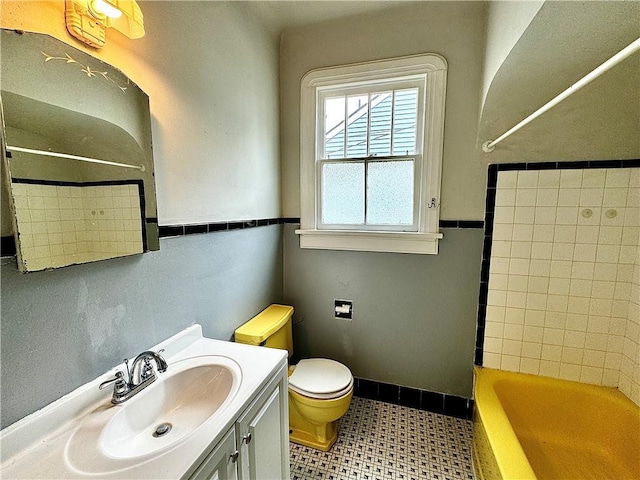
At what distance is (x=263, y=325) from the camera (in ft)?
5.65

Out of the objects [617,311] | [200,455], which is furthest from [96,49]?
[617,311]

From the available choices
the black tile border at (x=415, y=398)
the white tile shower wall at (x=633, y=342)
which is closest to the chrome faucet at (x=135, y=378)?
the black tile border at (x=415, y=398)

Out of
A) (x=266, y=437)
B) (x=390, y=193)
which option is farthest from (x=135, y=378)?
(x=390, y=193)

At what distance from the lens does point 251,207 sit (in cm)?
178

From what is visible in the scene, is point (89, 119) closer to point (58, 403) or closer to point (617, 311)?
point (58, 403)

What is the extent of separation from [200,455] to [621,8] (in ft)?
6.38

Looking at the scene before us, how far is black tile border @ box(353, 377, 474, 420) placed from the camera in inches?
76.5

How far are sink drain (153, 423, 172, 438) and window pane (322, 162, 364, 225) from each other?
1.47 meters

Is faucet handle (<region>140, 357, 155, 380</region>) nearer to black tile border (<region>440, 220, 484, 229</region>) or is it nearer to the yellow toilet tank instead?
the yellow toilet tank

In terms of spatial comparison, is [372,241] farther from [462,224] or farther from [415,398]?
[415,398]

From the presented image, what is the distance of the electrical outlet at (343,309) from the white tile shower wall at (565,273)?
2.84 ft

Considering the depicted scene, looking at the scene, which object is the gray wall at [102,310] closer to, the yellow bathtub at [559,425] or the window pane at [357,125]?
the window pane at [357,125]

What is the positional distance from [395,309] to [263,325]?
2.93ft

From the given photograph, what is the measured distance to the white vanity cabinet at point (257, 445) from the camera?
845 mm
